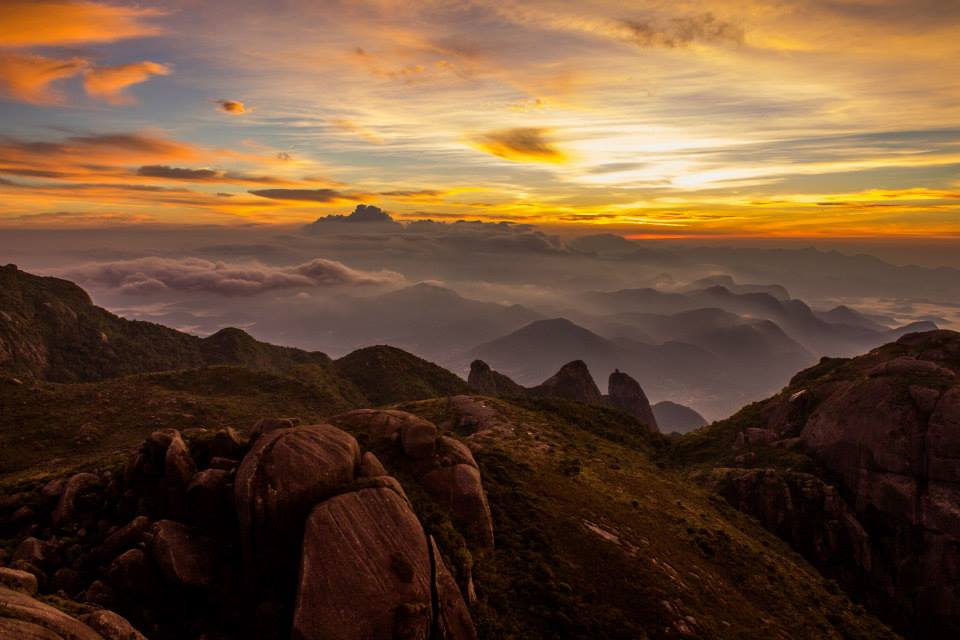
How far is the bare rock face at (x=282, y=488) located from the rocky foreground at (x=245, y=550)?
0.21 feet

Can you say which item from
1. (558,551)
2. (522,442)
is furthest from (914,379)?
(558,551)

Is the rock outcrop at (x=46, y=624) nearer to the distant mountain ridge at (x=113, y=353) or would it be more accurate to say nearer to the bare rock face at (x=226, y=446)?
the bare rock face at (x=226, y=446)

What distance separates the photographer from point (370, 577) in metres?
23.6

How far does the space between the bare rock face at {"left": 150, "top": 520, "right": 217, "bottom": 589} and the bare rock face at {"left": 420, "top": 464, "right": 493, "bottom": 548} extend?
48.6ft

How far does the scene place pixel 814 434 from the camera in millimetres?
72062

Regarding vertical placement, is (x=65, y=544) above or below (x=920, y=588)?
above

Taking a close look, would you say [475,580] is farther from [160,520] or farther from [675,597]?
[160,520]

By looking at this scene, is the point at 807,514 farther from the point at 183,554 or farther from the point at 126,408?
the point at 126,408

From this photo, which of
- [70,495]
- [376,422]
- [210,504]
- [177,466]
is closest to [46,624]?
[210,504]

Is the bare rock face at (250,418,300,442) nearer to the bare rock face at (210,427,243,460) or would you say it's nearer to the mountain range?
the mountain range

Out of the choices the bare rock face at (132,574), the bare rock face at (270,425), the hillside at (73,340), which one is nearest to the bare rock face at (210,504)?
the bare rock face at (132,574)

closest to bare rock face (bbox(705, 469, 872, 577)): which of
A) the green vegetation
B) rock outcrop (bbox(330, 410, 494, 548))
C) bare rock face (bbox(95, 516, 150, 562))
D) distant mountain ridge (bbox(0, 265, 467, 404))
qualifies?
rock outcrop (bbox(330, 410, 494, 548))

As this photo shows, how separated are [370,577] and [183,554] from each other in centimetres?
1040

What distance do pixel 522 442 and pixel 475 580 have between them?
→ 3639 centimetres
